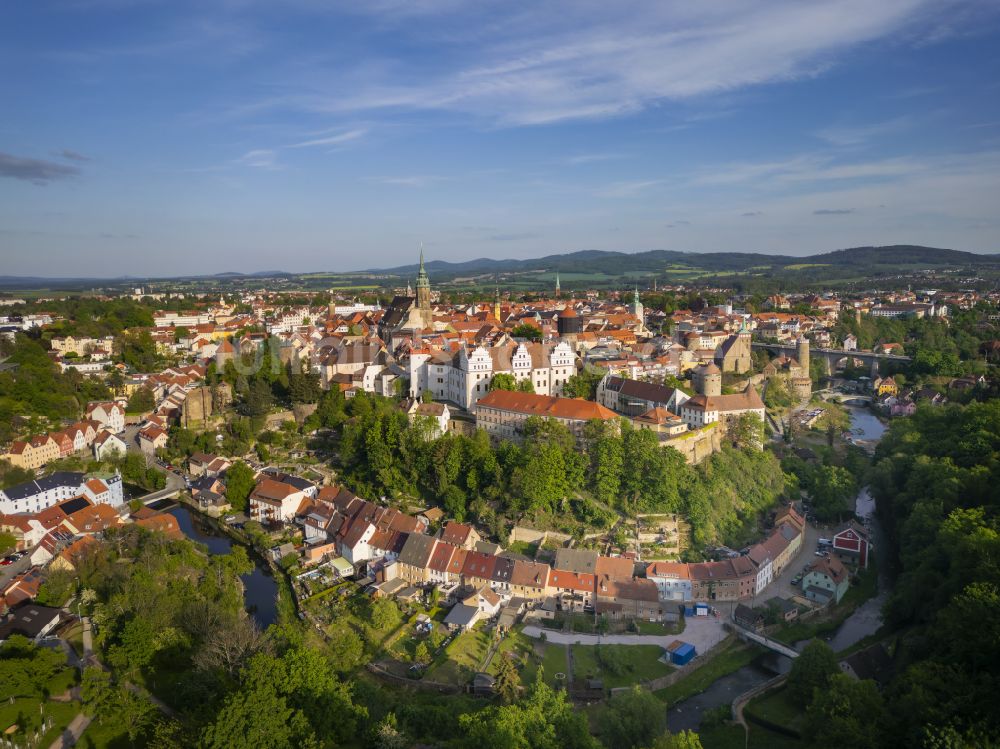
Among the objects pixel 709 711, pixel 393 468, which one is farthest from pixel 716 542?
pixel 393 468

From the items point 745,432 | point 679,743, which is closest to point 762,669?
point 679,743

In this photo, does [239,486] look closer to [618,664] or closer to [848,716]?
[618,664]

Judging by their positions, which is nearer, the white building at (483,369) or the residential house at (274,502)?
the residential house at (274,502)

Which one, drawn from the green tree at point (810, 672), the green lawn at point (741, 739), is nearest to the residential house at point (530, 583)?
the green lawn at point (741, 739)

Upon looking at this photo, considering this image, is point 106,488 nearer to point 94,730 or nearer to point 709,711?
point 94,730

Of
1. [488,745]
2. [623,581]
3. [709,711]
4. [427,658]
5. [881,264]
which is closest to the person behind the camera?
[488,745]

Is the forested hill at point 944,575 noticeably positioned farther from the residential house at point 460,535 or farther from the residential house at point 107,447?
the residential house at point 107,447
